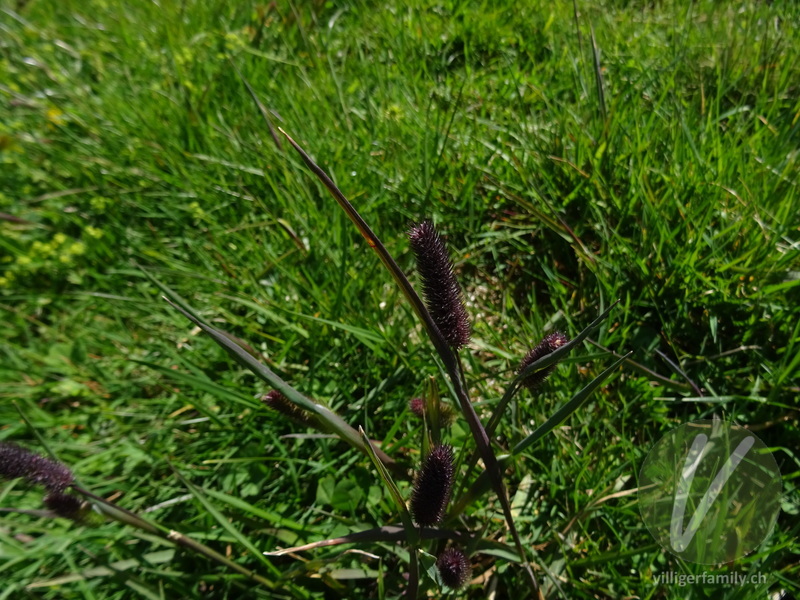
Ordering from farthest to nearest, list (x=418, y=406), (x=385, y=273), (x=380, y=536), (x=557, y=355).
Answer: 1. (x=385, y=273)
2. (x=418, y=406)
3. (x=380, y=536)
4. (x=557, y=355)

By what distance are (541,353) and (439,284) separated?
0.26m

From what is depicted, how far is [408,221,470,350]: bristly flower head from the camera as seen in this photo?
1.02 meters

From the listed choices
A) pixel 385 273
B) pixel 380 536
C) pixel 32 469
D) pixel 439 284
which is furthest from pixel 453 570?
pixel 385 273

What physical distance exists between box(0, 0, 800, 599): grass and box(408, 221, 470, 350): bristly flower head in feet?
1.33

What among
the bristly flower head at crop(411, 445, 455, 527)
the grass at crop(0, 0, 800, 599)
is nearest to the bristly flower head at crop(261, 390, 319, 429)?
the grass at crop(0, 0, 800, 599)

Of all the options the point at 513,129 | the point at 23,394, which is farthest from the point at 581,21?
the point at 23,394

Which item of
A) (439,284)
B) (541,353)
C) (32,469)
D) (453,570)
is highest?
(439,284)

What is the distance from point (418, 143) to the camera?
94.3 inches

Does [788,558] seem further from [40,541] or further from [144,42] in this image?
[144,42]

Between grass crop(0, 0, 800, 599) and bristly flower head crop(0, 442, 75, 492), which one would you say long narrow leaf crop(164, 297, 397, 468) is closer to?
grass crop(0, 0, 800, 599)

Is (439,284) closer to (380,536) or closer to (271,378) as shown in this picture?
(271,378)

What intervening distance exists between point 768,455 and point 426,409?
866 millimetres

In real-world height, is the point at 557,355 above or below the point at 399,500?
above

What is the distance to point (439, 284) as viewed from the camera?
1.06 meters
